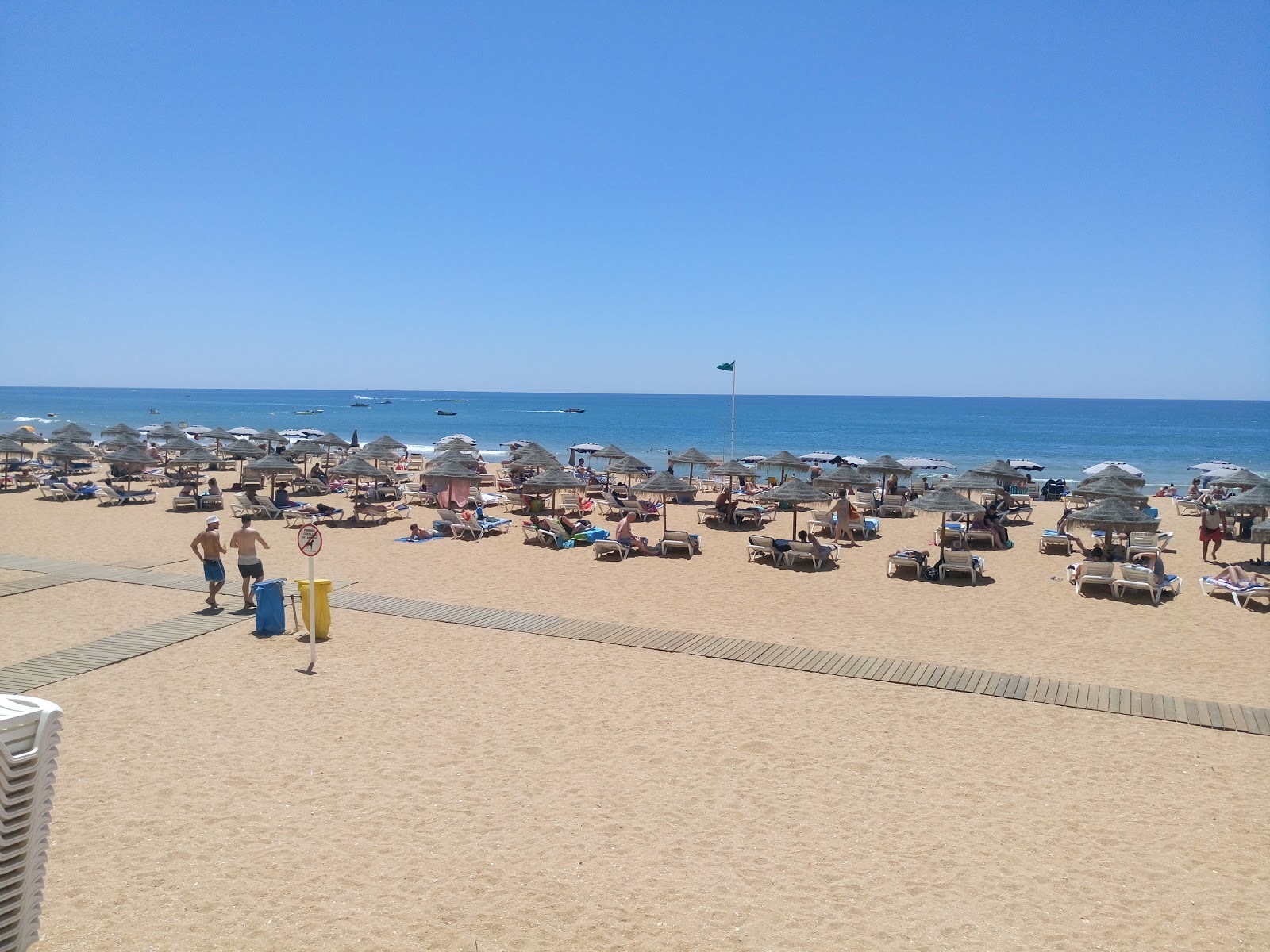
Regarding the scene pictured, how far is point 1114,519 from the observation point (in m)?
12.7

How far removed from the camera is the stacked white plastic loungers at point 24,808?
2.21m

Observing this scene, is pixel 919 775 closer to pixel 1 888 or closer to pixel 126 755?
pixel 1 888

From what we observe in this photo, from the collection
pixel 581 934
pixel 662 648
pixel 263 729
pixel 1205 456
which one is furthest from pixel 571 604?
pixel 1205 456

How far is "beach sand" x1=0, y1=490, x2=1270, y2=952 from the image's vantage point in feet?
14.0

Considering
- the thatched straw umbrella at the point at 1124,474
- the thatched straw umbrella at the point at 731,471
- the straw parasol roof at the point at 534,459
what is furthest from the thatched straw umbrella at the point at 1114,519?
the straw parasol roof at the point at 534,459

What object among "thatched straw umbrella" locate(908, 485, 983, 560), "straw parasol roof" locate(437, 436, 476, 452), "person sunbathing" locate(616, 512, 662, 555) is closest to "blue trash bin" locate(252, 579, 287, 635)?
"person sunbathing" locate(616, 512, 662, 555)

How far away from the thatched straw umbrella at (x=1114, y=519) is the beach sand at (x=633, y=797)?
2.55 meters

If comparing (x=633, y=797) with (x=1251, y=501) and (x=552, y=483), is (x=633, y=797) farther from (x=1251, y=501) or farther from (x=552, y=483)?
(x=1251, y=501)

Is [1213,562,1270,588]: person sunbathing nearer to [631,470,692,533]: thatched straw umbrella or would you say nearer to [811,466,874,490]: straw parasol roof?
[811,466,874,490]: straw parasol roof

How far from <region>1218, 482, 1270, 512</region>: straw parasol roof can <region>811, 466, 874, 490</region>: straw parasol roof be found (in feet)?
22.9

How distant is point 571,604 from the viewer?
36.2ft

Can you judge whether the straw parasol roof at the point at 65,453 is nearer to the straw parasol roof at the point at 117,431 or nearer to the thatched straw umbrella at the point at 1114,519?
the straw parasol roof at the point at 117,431

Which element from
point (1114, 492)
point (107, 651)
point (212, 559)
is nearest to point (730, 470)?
point (1114, 492)

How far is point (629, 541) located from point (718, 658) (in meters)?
6.16
